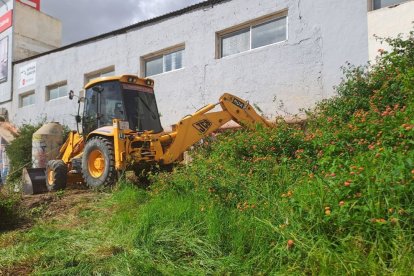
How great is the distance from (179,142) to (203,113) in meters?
0.85

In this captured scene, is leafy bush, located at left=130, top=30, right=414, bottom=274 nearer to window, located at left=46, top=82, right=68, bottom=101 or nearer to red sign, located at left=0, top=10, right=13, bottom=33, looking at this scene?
window, located at left=46, top=82, right=68, bottom=101

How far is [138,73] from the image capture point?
1526 cm

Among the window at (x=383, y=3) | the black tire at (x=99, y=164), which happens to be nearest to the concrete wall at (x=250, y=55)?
the window at (x=383, y=3)

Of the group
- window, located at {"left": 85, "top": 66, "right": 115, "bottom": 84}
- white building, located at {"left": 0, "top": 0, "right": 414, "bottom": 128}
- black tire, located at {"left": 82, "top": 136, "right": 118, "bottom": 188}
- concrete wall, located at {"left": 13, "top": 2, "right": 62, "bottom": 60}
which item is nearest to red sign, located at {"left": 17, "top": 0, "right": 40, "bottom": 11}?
concrete wall, located at {"left": 13, "top": 2, "right": 62, "bottom": 60}

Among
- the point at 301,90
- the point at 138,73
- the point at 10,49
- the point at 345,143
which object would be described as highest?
the point at 10,49

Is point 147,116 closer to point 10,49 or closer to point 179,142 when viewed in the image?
point 179,142

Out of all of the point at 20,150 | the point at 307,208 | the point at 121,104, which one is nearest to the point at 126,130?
the point at 121,104

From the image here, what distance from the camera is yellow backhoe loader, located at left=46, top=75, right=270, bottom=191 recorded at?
7.71 m

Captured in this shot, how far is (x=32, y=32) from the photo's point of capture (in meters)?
21.5

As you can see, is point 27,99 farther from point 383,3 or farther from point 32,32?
point 383,3

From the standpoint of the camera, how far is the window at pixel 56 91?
1854 centimetres

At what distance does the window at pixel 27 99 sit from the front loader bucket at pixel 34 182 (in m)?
11.4

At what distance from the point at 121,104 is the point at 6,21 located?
53.2 feet

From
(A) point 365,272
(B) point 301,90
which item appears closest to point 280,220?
(A) point 365,272
